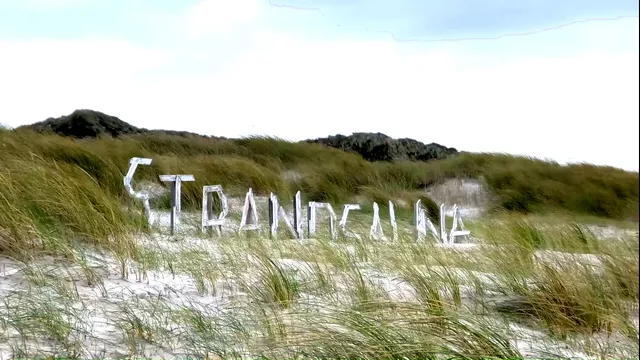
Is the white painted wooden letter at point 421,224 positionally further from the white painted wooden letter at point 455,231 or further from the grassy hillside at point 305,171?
the grassy hillside at point 305,171

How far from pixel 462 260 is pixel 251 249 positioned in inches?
52.2

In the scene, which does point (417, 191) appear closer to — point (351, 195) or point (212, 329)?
point (351, 195)

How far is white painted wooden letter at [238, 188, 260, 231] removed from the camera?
4676 millimetres

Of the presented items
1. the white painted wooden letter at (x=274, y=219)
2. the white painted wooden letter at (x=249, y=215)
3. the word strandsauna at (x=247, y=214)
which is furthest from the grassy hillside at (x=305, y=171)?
the white painted wooden letter at (x=274, y=219)

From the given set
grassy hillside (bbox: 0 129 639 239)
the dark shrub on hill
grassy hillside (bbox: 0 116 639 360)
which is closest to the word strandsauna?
grassy hillside (bbox: 0 116 639 360)

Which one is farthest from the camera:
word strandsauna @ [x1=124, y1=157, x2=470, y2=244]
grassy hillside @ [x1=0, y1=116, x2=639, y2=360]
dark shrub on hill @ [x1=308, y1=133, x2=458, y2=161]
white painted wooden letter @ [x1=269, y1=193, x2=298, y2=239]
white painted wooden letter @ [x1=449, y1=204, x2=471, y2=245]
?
dark shrub on hill @ [x1=308, y1=133, x2=458, y2=161]

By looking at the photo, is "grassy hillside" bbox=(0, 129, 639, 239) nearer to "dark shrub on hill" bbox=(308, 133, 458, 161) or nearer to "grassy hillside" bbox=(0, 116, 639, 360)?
"grassy hillside" bbox=(0, 116, 639, 360)

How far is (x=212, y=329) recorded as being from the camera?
2.55 m

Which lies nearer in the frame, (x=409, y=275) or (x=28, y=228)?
(x=28, y=228)

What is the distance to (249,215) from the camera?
5258mm

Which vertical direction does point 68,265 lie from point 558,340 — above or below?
above

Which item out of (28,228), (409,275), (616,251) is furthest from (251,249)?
(616,251)

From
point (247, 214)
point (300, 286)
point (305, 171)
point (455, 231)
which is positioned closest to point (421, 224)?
point (455, 231)

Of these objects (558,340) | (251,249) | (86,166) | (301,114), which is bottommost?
(558,340)
